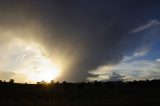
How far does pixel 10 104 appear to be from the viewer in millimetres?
45438

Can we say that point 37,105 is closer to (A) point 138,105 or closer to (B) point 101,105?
(B) point 101,105

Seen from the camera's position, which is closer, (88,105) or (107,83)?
(88,105)

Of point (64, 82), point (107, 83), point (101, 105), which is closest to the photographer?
point (101, 105)

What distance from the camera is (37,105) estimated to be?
147 feet

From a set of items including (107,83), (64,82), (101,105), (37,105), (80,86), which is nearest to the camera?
(37,105)

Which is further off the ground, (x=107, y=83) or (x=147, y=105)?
(x=107, y=83)

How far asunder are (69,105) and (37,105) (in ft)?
14.1

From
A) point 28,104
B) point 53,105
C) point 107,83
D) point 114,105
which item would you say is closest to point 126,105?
point 114,105

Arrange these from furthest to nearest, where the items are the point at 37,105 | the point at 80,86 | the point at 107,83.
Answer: the point at 107,83, the point at 80,86, the point at 37,105

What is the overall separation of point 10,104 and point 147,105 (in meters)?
18.7

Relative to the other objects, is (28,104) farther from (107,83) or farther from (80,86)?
(107,83)

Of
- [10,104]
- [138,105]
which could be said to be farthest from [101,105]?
[10,104]

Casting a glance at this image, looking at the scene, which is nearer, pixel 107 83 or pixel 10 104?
pixel 10 104

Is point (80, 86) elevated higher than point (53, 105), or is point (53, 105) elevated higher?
point (80, 86)
